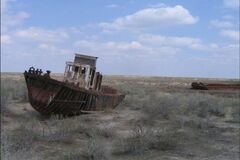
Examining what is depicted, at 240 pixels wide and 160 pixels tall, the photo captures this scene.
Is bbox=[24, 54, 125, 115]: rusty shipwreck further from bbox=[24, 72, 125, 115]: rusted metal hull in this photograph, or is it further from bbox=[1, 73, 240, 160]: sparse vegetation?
bbox=[1, 73, 240, 160]: sparse vegetation

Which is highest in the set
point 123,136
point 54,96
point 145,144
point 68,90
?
point 68,90

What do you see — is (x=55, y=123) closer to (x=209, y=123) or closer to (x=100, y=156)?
(x=209, y=123)

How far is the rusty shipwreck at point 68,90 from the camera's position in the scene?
20.4 metres

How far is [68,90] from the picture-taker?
20562mm

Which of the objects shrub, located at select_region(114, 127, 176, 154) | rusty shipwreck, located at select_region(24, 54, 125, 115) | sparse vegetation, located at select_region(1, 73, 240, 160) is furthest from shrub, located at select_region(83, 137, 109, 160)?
rusty shipwreck, located at select_region(24, 54, 125, 115)

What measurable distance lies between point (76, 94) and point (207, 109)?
741 cm

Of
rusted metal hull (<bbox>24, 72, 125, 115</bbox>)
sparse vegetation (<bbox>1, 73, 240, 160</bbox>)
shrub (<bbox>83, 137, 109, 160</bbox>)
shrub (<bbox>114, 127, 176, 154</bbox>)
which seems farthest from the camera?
rusted metal hull (<bbox>24, 72, 125, 115</bbox>)

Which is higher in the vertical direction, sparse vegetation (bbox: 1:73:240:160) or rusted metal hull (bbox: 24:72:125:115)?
rusted metal hull (bbox: 24:72:125:115)

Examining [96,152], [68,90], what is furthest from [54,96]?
[96,152]

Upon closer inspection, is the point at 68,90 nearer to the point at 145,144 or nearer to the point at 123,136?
the point at 123,136

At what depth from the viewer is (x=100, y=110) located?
24.2 m

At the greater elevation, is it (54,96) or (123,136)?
(54,96)

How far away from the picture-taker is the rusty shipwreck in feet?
67.0

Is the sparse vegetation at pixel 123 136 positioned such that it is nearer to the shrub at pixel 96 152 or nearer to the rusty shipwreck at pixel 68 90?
the shrub at pixel 96 152
